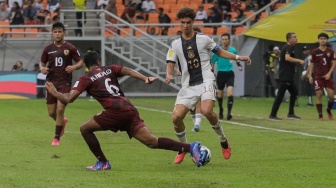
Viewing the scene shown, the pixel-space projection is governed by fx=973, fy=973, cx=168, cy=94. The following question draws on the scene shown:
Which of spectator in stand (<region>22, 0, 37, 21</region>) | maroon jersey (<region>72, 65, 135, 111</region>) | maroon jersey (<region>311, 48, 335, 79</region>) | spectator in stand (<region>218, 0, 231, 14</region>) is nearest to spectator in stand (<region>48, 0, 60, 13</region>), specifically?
spectator in stand (<region>22, 0, 37, 21</region>)

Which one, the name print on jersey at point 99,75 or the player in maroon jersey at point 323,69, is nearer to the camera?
the name print on jersey at point 99,75

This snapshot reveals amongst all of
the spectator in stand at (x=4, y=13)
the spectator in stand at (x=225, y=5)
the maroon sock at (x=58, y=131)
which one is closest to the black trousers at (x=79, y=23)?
the spectator in stand at (x=4, y=13)

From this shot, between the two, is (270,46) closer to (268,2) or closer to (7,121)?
(268,2)

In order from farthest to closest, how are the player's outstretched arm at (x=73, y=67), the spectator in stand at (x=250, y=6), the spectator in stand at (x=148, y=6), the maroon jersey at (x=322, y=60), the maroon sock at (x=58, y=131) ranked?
the spectator in stand at (x=148, y=6) < the spectator in stand at (x=250, y=6) < the maroon jersey at (x=322, y=60) < the player's outstretched arm at (x=73, y=67) < the maroon sock at (x=58, y=131)

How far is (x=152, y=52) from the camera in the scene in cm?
4034

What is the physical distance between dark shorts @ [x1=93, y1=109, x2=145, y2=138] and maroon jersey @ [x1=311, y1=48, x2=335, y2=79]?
497 inches

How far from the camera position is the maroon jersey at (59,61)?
1817cm

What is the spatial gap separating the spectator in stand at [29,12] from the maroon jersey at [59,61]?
2369 centimetres

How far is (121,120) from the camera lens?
1312cm

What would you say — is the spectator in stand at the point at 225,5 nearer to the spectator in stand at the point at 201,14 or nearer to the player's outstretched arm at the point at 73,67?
the spectator in stand at the point at 201,14

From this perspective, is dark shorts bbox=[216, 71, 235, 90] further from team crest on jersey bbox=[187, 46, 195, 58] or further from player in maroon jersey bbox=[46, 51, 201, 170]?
player in maroon jersey bbox=[46, 51, 201, 170]

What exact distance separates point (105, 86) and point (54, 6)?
30.2m

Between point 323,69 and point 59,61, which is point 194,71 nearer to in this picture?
point 59,61

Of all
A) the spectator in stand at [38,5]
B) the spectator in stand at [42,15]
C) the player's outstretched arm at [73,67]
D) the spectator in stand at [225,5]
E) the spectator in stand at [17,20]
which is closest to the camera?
the player's outstretched arm at [73,67]
